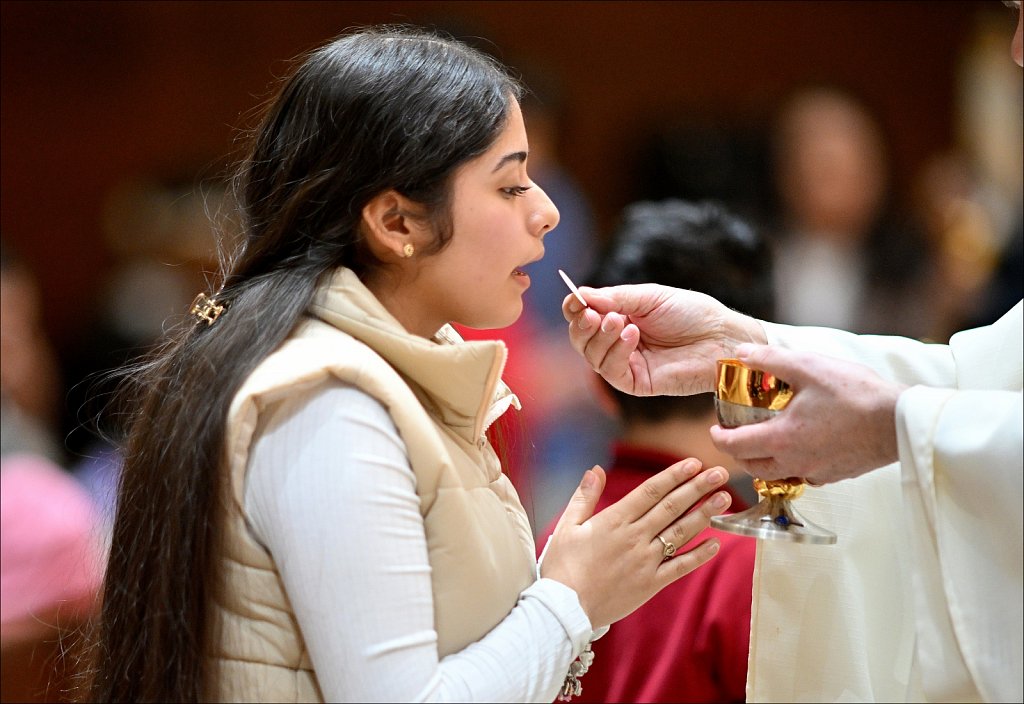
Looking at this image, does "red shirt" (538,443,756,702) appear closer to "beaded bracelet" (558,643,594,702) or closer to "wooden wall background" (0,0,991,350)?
"beaded bracelet" (558,643,594,702)

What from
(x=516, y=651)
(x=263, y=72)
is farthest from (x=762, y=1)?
(x=516, y=651)

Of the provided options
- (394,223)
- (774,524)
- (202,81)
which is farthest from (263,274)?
(202,81)

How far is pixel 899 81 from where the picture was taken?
594 cm

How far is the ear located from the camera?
1735mm

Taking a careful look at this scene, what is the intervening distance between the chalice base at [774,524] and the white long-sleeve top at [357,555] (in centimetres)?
35

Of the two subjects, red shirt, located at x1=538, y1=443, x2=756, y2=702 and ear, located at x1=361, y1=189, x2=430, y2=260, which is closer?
ear, located at x1=361, y1=189, x2=430, y2=260

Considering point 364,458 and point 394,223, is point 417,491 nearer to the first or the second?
point 364,458

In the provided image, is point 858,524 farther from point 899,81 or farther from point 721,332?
point 899,81

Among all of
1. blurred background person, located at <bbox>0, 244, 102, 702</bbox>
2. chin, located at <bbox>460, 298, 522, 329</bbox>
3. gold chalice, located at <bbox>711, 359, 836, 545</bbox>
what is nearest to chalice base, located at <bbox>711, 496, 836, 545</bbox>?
gold chalice, located at <bbox>711, 359, 836, 545</bbox>

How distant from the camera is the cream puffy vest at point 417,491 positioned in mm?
1532

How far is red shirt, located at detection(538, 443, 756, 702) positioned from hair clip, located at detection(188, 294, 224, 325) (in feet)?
2.93

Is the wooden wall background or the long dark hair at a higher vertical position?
the wooden wall background

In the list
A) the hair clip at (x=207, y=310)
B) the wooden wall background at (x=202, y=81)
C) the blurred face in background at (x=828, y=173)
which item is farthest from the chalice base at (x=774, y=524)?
A: the blurred face in background at (x=828, y=173)

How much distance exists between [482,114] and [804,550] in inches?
33.9
